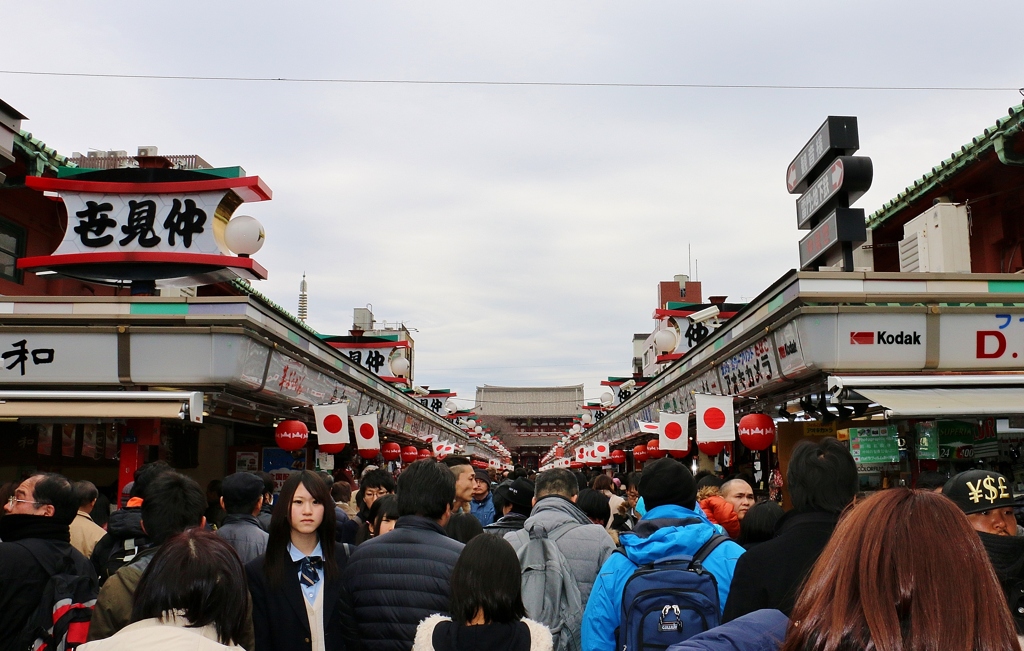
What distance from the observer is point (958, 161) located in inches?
556

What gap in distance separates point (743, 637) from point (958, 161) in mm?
14195

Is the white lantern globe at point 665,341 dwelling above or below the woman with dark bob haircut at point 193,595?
above

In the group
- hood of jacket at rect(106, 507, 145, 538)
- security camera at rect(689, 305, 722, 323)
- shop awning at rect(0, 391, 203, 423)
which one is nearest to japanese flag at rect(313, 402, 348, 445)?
shop awning at rect(0, 391, 203, 423)

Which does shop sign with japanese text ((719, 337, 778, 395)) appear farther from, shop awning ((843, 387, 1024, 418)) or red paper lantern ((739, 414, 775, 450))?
shop awning ((843, 387, 1024, 418))

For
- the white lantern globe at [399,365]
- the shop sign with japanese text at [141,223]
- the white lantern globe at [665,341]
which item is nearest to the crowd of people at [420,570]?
the shop sign with japanese text at [141,223]

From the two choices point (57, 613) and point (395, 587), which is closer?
point (395, 587)

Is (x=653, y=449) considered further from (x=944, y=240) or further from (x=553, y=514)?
(x=553, y=514)

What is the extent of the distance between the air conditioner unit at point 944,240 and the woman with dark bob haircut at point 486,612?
1221 centimetres

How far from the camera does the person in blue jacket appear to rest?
427 cm

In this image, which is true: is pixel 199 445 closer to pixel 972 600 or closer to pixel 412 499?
pixel 412 499

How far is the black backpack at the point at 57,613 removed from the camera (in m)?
4.67

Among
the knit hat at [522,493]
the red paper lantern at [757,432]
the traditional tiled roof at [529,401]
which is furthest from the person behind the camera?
the traditional tiled roof at [529,401]

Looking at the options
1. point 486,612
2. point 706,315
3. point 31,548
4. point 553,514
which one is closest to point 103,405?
point 31,548

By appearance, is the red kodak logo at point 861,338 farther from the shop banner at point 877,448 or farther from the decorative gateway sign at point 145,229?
the decorative gateway sign at point 145,229
